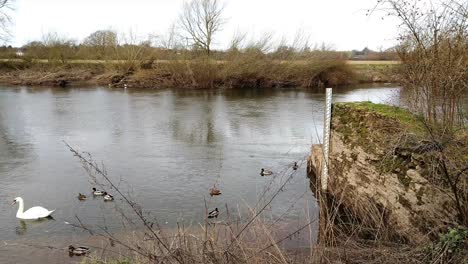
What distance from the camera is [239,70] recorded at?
2898 centimetres

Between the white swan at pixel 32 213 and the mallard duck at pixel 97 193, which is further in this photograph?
the mallard duck at pixel 97 193

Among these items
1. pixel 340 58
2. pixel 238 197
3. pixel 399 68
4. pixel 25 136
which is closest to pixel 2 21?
pixel 25 136

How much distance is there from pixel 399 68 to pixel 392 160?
1444 mm

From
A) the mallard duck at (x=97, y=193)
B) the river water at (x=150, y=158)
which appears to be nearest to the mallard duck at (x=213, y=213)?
the river water at (x=150, y=158)

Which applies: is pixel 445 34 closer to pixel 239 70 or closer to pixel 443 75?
pixel 443 75

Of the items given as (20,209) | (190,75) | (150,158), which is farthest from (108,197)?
(190,75)

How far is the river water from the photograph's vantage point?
6930 mm

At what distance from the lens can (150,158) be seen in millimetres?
10391

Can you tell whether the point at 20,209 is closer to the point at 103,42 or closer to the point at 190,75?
the point at 190,75

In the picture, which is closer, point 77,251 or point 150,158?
point 77,251

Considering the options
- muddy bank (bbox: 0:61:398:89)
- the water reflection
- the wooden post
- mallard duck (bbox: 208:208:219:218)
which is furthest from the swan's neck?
muddy bank (bbox: 0:61:398:89)

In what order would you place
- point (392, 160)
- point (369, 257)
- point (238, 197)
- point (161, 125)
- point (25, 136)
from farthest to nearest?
point (161, 125) → point (25, 136) → point (238, 197) → point (392, 160) → point (369, 257)

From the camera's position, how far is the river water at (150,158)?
6930mm

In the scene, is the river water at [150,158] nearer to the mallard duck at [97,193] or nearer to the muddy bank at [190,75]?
the mallard duck at [97,193]
